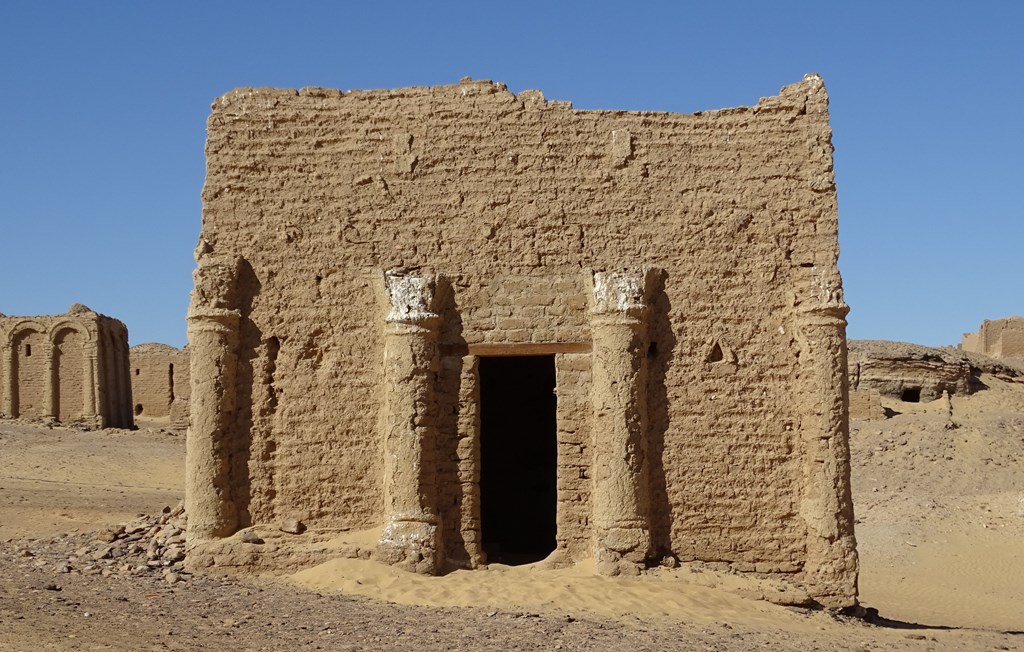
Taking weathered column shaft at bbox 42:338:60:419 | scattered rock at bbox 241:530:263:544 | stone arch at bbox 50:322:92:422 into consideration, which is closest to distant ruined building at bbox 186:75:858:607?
scattered rock at bbox 241:530:263:544

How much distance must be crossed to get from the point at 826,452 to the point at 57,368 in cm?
2533

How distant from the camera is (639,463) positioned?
404 inches

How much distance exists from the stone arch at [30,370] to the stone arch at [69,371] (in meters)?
0.27

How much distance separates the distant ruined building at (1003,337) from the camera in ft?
134

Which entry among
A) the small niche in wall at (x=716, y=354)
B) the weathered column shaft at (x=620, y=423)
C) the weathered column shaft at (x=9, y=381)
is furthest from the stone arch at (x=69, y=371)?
the small niche in wall at (x=716, y=354)

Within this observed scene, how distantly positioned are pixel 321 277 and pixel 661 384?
3.59 m

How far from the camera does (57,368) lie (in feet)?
98.9

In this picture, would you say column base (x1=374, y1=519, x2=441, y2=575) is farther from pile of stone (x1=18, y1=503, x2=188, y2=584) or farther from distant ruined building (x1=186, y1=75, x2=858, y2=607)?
pile of stone (x1=18, y1=503, x2=188, y2=584)

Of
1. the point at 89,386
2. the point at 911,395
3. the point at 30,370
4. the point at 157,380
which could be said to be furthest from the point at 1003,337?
the point at 30,370

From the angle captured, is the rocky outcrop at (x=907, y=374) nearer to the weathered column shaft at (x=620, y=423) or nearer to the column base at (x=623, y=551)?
the weathered column shaft at (x=620, y=423)

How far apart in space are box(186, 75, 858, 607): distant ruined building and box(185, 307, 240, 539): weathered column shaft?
0.07 ft

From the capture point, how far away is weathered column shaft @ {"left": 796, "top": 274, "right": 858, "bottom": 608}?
10227 millimetres

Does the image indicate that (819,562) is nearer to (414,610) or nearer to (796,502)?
(796,502)

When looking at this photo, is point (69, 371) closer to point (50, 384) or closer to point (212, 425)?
point (50, 384)
